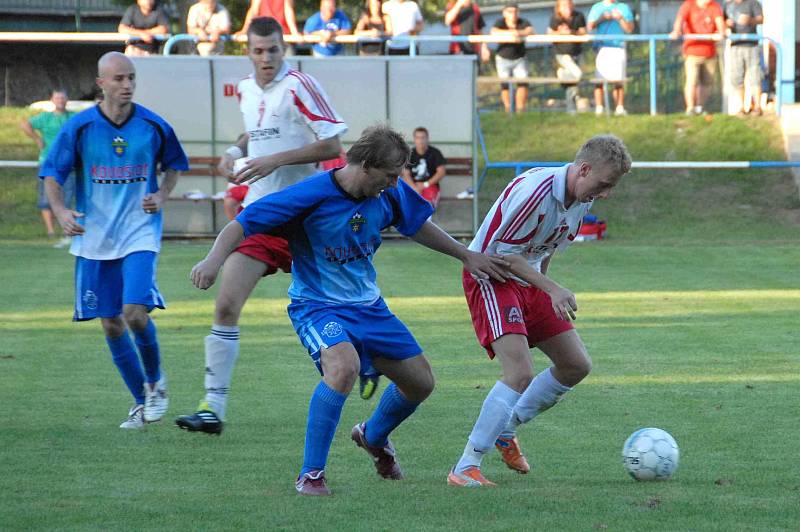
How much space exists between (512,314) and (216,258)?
4.57 ft

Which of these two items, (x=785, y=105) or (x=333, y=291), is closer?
(x=333, y=291)

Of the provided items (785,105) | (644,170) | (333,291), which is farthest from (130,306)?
(785,105)

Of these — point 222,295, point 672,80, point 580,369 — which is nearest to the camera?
point 580,369

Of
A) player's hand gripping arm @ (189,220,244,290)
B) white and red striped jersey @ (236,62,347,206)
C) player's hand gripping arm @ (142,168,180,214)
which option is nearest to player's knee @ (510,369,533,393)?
player's hand gripping arm @ (189,220,244,290)

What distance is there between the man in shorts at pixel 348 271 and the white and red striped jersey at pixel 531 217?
16 centimetres

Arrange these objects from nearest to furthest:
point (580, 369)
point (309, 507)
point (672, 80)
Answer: point (309, 507)
point (580, 369)
point (672, 80)

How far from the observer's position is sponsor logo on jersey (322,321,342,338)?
5434mm

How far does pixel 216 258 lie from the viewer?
5262 millimetres

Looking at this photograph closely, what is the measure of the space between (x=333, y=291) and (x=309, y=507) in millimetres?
963

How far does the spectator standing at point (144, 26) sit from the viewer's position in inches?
840

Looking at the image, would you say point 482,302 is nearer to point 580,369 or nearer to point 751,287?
point 580,369

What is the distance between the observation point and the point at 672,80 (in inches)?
1077

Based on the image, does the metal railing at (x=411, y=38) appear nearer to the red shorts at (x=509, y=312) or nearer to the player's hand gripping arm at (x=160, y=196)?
the player's hand gripping arm at (x=160, y=196)

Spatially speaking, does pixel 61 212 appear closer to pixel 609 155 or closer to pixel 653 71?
pixel 609 155
